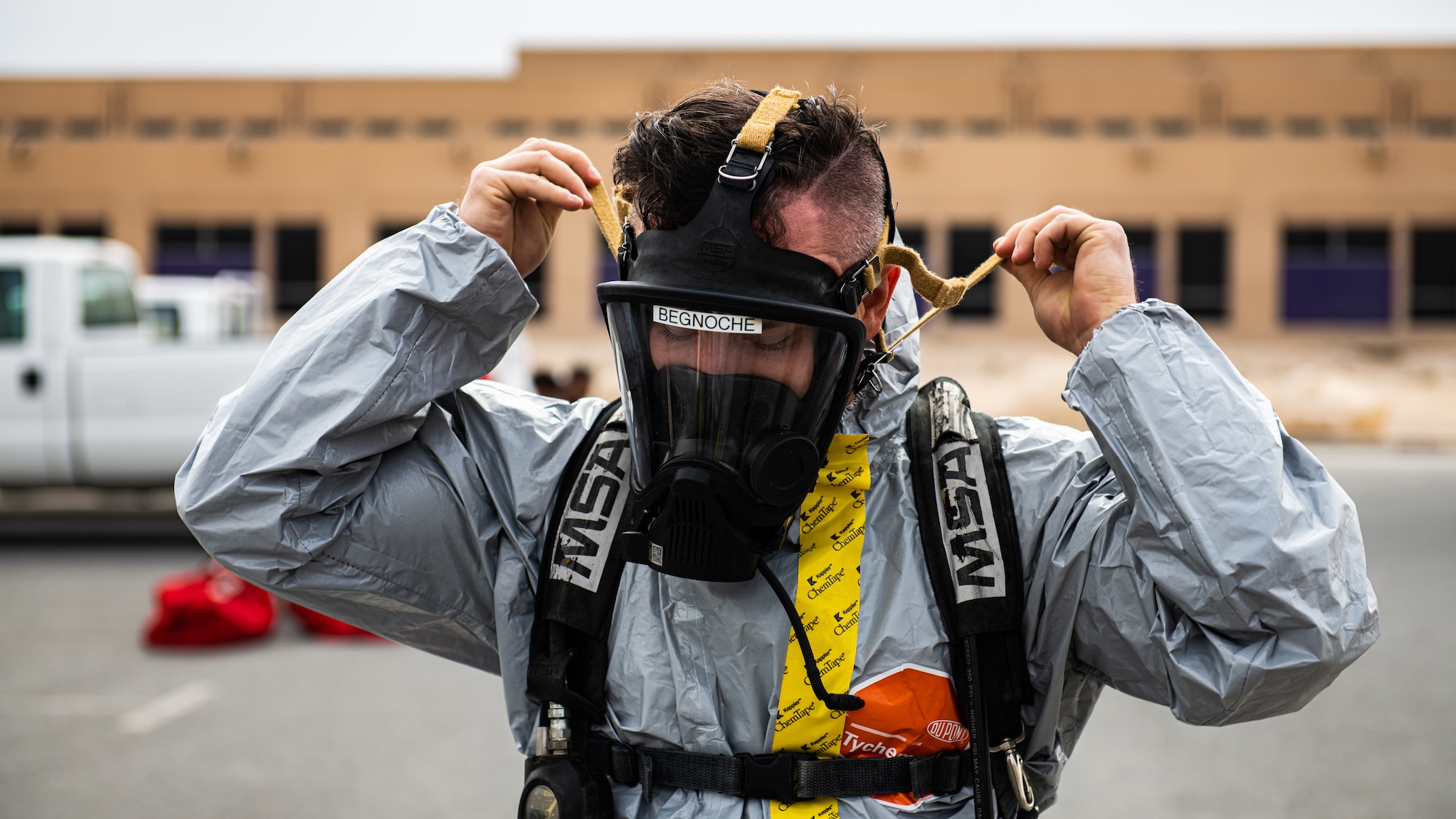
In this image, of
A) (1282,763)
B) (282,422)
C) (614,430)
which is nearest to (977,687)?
(614,430)

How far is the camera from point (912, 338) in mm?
2020

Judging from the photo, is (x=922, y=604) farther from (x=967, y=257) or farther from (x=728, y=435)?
(x=967, y=257)

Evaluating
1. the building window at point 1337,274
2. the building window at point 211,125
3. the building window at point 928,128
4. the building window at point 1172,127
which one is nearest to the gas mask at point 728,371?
the building window at point 1337,274

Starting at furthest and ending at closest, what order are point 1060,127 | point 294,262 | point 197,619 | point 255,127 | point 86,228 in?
point 255,127
point 1060,127
point 294,262
point 86,228
point 197,619

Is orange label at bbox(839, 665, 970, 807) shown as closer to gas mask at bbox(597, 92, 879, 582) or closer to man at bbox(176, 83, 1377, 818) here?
man at bbox(176, 83, 1377, 818)

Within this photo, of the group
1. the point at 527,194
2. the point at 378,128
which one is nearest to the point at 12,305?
the point at 527,194

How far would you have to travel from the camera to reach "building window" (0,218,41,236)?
3578 cm

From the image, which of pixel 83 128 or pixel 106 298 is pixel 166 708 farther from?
pixel 83 128

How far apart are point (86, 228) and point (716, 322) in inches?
1561

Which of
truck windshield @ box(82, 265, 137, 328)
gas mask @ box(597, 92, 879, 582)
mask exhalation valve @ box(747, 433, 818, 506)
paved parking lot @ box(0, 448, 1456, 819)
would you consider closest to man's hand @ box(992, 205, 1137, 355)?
gas mask @ box(597, 92, 879, 582)

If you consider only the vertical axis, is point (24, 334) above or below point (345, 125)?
below

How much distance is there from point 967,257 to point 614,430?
3406 cm

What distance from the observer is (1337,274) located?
35000 millimetres

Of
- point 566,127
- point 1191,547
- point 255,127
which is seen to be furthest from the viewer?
point 255,127
